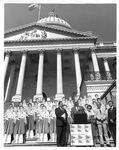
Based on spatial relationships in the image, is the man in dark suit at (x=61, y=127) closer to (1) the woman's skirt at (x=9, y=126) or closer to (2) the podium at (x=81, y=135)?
(2) the podium at (x=81, y=135)

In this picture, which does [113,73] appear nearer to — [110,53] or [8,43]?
[110,53]

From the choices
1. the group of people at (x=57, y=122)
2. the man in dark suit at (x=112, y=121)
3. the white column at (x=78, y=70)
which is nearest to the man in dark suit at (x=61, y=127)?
the group of people at (x=57, y=122)

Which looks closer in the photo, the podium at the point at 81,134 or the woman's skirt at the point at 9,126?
the podium at the point at 81,134

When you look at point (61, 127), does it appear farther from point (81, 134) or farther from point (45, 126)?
point (45, 126)

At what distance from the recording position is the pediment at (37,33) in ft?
94.7

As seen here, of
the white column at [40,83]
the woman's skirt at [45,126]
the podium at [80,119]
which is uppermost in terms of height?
the white column at [40,83]

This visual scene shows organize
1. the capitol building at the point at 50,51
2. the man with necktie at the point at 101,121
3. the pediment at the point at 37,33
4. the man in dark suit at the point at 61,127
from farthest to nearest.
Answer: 1. the pediment at the point at 37,33
2. the capitol building at the point at 50,51
3. the man with necktie at the point at 101,121
4. the man in dark suit at the point at 61,127

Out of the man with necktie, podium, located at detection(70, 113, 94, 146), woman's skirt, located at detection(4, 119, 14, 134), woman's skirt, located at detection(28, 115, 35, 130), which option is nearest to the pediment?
woman's skirt, located at detection(28, 115, 35, 130)

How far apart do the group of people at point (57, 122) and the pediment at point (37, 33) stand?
18.8m

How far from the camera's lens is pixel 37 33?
2942 cm

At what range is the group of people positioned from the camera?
25.2ft

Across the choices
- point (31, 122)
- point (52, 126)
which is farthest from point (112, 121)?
point (31, 122)

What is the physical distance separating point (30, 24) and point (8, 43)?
502 cm

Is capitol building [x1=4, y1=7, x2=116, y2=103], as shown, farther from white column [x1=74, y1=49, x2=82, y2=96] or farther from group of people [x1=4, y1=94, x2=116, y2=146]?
group of people [x1=4, y1=94, x2=116, y2=146]
